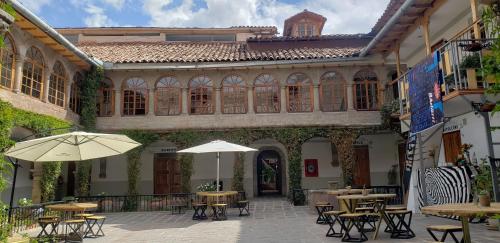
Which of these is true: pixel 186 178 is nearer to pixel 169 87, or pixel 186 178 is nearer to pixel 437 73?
pixel 169 87

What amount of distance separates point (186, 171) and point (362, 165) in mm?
8631

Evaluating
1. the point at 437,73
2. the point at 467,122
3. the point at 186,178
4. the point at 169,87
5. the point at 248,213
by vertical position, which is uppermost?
the point at 169,87

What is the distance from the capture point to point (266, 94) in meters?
16.7

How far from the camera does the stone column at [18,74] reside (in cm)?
1188

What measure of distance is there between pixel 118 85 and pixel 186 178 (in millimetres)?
5182

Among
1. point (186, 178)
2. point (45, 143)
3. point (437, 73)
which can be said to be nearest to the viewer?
point (45, 143)

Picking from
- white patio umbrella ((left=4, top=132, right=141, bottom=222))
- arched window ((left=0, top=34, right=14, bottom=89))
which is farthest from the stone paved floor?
arched window ((left=0, top=34, right=14, bottom=89))

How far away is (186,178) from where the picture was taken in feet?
52.2

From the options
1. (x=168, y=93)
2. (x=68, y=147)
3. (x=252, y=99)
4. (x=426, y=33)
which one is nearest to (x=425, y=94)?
(x=426, y=33)

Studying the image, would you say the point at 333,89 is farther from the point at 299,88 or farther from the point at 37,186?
the point at 37,186

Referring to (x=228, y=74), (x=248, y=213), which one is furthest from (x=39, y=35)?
(x=248, y=213)

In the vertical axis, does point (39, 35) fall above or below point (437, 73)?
above

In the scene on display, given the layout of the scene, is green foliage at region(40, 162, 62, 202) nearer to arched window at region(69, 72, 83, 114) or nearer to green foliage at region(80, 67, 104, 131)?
green foliage at region(80, 67, 104, 131)

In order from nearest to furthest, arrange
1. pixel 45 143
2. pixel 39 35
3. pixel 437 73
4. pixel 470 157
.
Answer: pixel 45 143 → pixel 437 73 → pixel 470 157 → pixel 39 35
